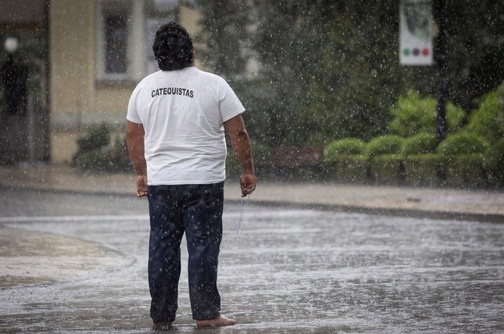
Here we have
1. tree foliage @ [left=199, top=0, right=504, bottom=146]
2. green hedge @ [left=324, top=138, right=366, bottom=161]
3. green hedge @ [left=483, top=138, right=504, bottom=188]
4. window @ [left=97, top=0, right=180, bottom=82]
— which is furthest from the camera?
window @ [left=97, top=0, right=180, bottom=82]

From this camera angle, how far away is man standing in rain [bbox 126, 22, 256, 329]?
314 inches

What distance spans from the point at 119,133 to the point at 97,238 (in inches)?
859

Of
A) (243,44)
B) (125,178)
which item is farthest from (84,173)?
(243,44)

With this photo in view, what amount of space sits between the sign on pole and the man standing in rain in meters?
20.0

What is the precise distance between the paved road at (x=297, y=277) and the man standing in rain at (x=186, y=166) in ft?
1.05

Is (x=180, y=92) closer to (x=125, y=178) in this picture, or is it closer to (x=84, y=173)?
(x=125, y=178)

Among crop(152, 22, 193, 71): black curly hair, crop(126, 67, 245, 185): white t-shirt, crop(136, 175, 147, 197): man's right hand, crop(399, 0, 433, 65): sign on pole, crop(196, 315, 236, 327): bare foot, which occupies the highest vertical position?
crop(399, 0, 433, 65): sign on pole

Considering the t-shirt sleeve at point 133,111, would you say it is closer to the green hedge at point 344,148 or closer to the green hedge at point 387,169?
the green hedge at point 387,169

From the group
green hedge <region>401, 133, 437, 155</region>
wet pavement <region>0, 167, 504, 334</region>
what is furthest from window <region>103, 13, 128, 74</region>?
wet pavement <region>0, 167, 504, 334</region>

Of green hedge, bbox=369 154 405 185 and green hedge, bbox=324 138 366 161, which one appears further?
green hedge, bbox=324 138 366 161

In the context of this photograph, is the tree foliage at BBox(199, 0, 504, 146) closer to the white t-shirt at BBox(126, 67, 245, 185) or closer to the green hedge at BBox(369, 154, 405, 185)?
the green hedge at BBox(369, 154, 405, 185)

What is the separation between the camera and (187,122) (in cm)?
800

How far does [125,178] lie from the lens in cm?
3166

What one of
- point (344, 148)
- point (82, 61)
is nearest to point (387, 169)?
point (344, 148)
